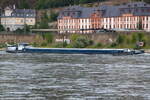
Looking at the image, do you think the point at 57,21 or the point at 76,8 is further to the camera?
the point at 57,21

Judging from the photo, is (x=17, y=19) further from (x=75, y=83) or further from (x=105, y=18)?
(x=75, y=83)

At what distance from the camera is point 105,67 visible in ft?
254

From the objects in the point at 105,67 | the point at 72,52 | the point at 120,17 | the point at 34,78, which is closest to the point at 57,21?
the point at 120,17

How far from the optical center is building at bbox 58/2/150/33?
15438 centimetres

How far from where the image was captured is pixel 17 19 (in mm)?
187500

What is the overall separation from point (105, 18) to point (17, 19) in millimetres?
32526

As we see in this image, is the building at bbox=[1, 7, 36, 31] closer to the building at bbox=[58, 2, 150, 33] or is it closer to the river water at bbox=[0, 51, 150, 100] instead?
the building at bbox=[58, 2, 150, 33]

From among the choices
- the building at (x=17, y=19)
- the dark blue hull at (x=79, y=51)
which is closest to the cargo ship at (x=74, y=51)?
the dark blue hull at (x=79, y=51)

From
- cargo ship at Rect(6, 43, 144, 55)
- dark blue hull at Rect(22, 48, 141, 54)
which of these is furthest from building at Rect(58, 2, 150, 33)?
dark blue hull at Rect(22, 48, 141, 54)

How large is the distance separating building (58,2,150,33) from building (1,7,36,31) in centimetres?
1661

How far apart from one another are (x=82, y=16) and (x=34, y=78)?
106329 millimetres

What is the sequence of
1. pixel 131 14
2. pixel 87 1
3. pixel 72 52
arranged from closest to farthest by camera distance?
pixel 72 52 < pixel 131 14 < pixel 87 1

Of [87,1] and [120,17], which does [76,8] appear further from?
[87,1]

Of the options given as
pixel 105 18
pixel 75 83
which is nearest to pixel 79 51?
pixel 105 18
